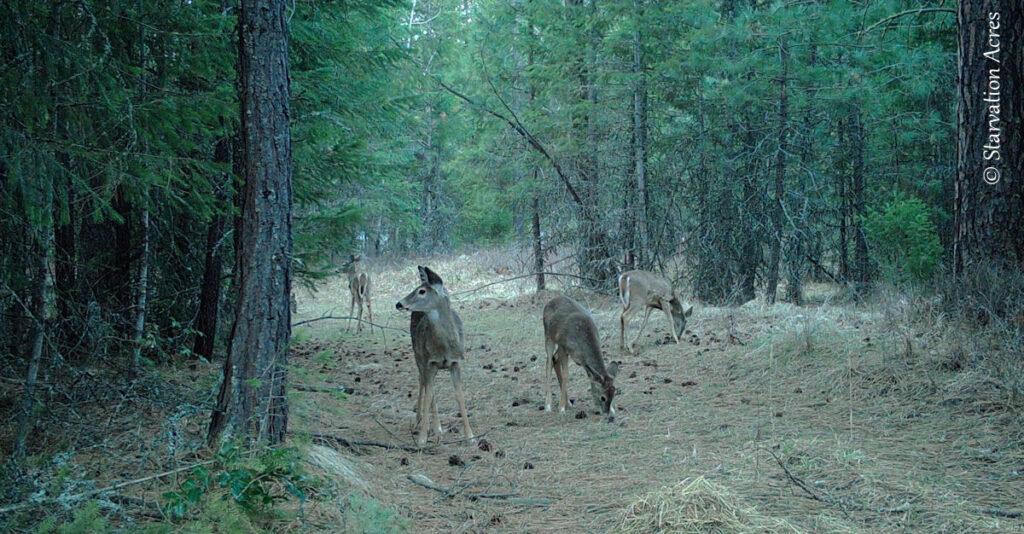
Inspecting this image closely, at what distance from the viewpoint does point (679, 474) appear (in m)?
5.68

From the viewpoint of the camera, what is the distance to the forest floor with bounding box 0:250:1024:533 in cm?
450

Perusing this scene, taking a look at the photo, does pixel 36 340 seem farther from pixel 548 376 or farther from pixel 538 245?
pixel 538 245

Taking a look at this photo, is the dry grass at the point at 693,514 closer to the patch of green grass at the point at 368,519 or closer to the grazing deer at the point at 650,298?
the patch of green grass at the point at 368,519

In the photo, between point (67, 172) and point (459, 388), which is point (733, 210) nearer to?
point (459, 388)

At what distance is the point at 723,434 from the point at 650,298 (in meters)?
6.09

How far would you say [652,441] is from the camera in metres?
6.88

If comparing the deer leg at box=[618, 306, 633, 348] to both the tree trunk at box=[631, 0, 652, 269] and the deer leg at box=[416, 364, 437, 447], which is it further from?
the deer leg at box=[416, 364, 437, 447]

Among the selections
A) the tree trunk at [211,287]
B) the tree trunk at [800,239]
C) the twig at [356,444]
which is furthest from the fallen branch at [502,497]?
the tree trunk at [800,239]

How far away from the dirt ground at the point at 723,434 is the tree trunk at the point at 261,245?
241 mm

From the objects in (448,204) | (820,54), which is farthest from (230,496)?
(448,204)

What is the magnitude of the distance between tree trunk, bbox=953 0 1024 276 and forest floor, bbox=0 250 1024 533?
890 millimetres

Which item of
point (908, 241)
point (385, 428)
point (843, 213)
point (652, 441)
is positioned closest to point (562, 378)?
point (652, 441)

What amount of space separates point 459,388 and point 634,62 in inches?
428

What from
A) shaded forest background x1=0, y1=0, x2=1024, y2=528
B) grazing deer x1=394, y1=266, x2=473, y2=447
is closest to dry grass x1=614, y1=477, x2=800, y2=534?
grazing deer x1=394, y1=266, x2=473, y2=447
